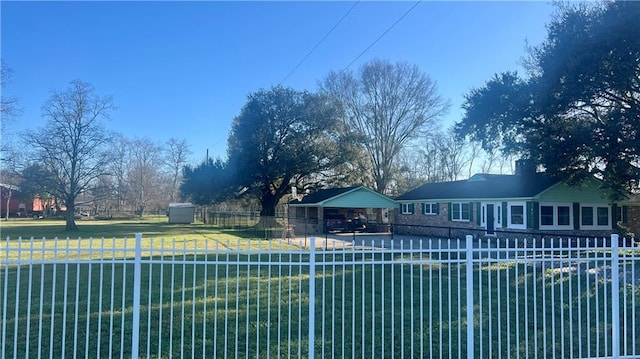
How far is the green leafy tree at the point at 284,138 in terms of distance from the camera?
35.0 meters

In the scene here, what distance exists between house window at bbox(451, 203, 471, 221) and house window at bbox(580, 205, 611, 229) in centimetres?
546

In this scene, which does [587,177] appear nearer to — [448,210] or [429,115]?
[448,210]

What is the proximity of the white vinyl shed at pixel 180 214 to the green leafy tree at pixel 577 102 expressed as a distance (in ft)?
102

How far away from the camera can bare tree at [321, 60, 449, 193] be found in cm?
3750

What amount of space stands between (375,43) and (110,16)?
7513mm

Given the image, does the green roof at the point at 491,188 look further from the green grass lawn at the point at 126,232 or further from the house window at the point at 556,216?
the green grass lawn at the point at 126,232

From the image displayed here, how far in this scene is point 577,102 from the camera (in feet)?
61.7

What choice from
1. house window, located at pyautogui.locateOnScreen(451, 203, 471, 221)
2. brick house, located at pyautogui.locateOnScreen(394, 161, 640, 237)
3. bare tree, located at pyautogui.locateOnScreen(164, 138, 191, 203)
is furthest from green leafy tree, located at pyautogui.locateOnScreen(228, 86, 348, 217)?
bare tree, located at pyautogui.locateOnScreen(164, 138, 191, 203)

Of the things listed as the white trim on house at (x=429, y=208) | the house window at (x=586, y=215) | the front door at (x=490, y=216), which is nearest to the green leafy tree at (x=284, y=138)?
the white trim on house at (x=429, y=208)

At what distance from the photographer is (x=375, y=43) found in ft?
45.8

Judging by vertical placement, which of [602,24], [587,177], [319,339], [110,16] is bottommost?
[319,339]

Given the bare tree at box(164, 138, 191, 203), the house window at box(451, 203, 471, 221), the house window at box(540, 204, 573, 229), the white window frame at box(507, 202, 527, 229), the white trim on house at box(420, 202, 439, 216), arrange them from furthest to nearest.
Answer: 1. the bare tree at box(164, 138, 191, 203)
2. the white trim on house at box(420, 202, 439, 216)
3. the house window at box(451, 203, 471, 221)
4. the white window frame at box(507, 202, 527, 229)
5. the house window at box(540, 204, 573, 229)

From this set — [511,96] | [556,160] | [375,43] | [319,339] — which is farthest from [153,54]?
[556,160]

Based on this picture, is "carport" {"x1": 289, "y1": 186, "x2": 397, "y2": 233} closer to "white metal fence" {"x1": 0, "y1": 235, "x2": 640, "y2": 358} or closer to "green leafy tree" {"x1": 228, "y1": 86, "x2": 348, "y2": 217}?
"green leafy tree" {"x1": 228, "y1": 86, "x2": 348, "y2": 217}
